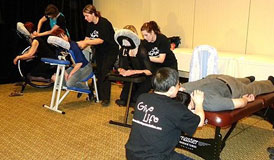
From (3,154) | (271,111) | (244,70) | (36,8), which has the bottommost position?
(3,154)

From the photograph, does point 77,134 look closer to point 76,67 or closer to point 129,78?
point 129,78

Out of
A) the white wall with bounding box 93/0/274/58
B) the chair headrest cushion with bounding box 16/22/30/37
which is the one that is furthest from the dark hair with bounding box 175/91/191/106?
the chair headrest cushion with bounding box 16/22/30/37

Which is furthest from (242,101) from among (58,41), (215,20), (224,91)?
(215,20)

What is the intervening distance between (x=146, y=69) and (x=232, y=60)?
129 centimetres

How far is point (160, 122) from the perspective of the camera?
4.70 feet

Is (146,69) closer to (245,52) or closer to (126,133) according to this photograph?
(126,133)

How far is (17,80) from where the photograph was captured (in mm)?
A: 5430

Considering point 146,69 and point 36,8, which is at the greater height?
point 36,8

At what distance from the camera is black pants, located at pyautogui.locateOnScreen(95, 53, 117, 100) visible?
12.6 ft

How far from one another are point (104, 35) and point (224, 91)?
2.00 m

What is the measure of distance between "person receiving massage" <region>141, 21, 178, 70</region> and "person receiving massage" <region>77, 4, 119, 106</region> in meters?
0.76

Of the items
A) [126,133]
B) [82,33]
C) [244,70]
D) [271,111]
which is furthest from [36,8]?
[271,111]

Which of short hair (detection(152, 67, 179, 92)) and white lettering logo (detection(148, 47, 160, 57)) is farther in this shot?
white lettering logo (detection(148, 47, 160, 57))

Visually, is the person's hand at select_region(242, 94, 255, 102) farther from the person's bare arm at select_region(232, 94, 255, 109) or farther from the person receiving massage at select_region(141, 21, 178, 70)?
the person receiving massage at select_region(141, 21, 178, 70)
